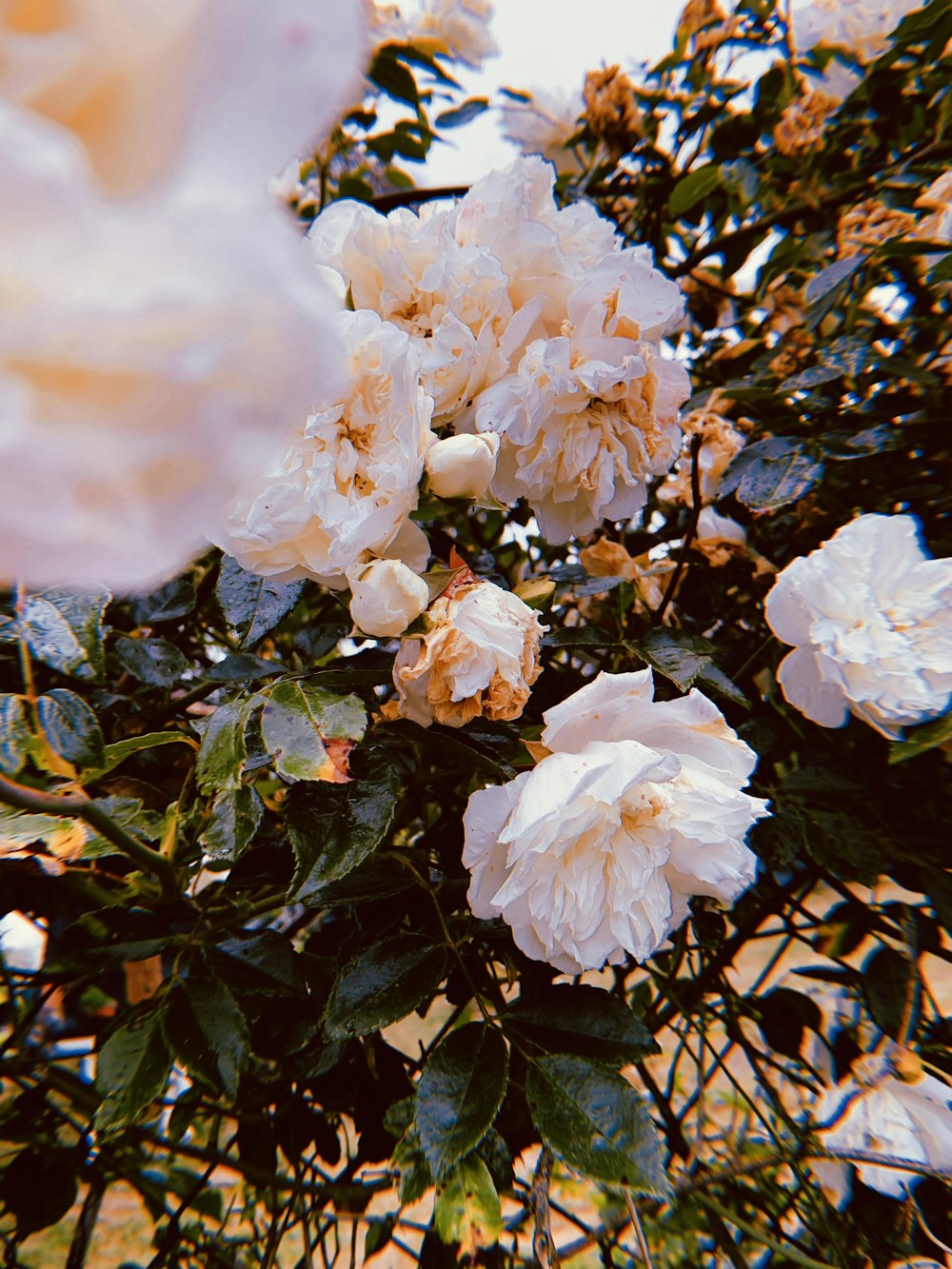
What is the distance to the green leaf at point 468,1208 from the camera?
13.9 inches

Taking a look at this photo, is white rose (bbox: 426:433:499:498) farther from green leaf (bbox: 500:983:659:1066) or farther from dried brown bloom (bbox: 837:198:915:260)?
dried brown bloom (bbox: 837:198:915:260)

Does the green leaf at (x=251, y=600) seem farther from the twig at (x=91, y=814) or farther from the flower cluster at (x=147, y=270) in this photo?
the flower cluster at (x=147, y=270)

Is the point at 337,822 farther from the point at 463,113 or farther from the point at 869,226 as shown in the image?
the point at 463,113

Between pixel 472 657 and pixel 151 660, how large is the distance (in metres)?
0.29

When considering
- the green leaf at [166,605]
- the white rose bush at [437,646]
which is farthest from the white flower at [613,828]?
the green leaf at [166,605]

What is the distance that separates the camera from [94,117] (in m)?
0.12

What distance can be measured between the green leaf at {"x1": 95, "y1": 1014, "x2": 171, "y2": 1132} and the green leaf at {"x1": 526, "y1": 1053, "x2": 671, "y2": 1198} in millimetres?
201

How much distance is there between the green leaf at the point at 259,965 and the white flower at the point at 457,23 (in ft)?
3.32

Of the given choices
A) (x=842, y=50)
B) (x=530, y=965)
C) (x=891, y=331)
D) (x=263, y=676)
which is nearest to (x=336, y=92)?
(x=263, y=676)

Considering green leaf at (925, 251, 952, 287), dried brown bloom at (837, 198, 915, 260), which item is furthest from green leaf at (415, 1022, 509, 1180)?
dried brown bloom at (837, 198, 915, 260)

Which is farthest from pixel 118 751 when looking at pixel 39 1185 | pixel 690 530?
pixel 39 1185

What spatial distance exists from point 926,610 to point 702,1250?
66 cm

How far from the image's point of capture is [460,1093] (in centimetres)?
39

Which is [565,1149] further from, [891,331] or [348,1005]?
[891,331]
